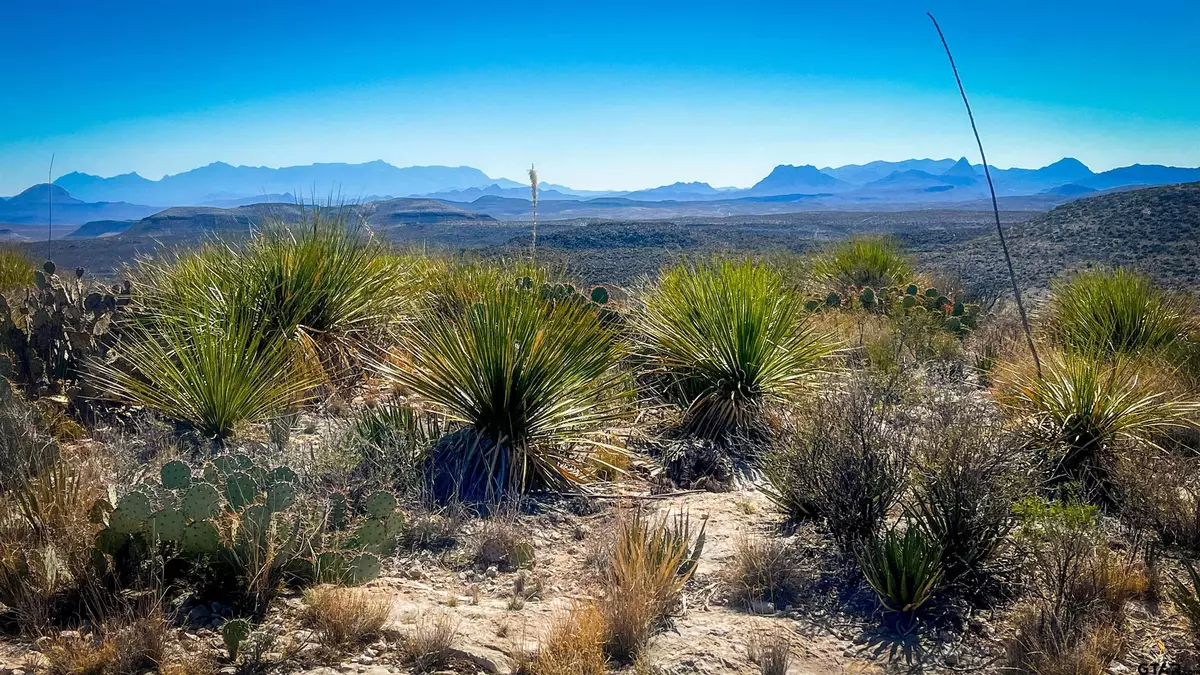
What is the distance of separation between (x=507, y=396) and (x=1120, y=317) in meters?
8.13

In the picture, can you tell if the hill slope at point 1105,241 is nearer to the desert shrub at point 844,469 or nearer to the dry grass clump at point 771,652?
the desert shrub at point 844,469

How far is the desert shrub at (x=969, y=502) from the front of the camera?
4234 mm

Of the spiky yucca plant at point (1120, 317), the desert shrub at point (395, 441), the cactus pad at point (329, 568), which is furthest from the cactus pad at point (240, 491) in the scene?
the spiky yucca plant at point (1120, 317)

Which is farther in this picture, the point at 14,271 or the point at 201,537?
the point at 14,271

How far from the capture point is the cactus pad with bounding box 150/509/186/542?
3615 mm

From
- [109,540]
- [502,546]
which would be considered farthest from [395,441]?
[109,540]

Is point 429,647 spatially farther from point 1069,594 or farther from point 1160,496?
point 1160,496

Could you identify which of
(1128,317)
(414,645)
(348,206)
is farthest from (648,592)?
(1128,317)

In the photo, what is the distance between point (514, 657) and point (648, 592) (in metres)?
0.72

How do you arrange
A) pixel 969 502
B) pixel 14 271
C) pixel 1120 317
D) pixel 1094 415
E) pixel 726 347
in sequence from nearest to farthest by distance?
pixel 969 502
pixel 1094 415
pixel 726 347
pixel 1120 317
pixel 14 271

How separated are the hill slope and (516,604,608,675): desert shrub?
69.7 feet

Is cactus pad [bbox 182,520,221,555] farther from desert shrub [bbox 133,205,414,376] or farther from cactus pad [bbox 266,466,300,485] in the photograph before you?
desert shrub [bbox 133,205,414,376]

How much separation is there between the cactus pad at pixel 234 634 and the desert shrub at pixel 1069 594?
11.1 feet

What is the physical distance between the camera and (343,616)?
3.51 meters
